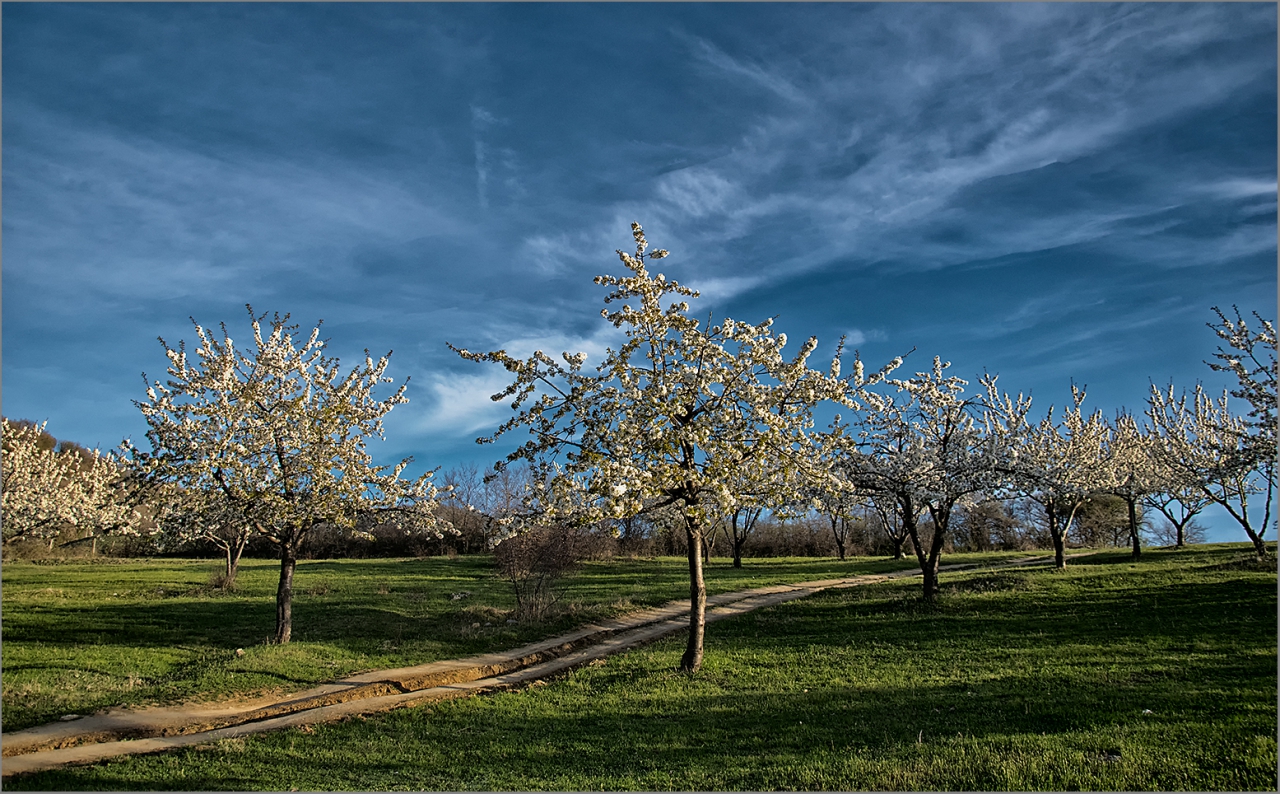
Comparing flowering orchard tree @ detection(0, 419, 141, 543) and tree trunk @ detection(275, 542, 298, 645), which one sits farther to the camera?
flowering orchard tree @ detection(0, 419, 141, 543)

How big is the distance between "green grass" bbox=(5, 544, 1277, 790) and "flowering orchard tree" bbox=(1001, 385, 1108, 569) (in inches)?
238

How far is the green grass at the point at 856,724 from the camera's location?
8008 millimetres

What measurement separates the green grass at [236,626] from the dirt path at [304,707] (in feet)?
2.37

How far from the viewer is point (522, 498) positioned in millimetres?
14305

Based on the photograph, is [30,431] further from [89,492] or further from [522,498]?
[522,498]

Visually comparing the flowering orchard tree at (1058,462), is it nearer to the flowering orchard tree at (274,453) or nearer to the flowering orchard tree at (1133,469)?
the flowering orchard tree at (1133,469)

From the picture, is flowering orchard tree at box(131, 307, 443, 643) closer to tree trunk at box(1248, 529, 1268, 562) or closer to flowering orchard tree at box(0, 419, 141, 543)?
flowering orchard tree at box(0, 419, 141, 543)

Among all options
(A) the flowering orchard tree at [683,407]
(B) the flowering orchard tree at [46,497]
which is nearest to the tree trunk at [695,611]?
(A) the flowering orchard tree at [683,407]

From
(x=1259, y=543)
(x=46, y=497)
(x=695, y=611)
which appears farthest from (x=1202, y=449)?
(x=46, y=497)

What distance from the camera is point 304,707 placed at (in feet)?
41.8

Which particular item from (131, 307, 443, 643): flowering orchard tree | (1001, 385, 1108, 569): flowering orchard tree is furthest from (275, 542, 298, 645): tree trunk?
(1001, 385, 1108, 569): flowering orchard tree

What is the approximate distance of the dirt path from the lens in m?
10.4

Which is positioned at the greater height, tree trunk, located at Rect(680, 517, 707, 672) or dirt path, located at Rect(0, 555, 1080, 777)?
tree trunk, located at Rect(680, 517, 707, 672)

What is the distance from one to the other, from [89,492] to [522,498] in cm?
3142
